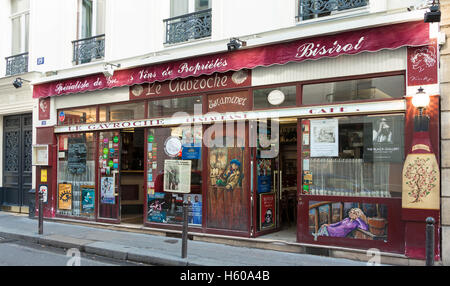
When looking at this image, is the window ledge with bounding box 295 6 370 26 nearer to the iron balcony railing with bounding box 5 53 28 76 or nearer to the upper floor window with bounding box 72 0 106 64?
the upper floor window with bounding box 72 0 106 64

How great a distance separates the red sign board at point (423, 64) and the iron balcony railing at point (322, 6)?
1.37 metres

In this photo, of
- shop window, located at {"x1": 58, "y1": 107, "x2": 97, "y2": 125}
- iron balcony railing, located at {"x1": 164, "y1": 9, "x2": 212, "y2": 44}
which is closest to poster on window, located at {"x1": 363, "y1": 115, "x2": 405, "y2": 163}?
iron balcony railing, located at {"x1": 164, "y1": 9, "x2": 212, "y2": 44}

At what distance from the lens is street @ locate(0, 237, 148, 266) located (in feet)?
24.0

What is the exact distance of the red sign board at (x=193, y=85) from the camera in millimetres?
8709

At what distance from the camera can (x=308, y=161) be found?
795cm

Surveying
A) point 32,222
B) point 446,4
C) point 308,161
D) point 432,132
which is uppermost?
point 446,4

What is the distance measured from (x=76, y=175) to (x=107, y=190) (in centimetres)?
134

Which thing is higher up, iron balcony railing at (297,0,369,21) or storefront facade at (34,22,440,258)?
iron balcony railing at (297,0,369,21)

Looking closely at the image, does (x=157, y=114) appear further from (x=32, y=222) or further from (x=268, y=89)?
(x=32, y=222)

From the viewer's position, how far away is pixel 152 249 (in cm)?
806

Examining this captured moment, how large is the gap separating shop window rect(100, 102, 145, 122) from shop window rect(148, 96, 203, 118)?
0.37m

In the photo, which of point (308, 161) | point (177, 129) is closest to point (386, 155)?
point (308, 161)

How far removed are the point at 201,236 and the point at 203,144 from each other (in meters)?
2.00

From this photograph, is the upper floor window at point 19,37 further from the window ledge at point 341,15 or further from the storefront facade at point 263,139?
the window ledge at point 341,15
